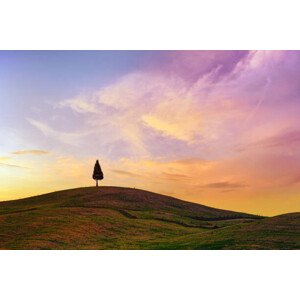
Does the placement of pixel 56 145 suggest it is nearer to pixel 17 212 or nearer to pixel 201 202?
pixel 17 212

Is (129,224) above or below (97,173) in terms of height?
below

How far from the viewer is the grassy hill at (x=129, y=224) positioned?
13.2m

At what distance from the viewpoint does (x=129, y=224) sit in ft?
44.8

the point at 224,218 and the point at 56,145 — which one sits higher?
the point at 56,145

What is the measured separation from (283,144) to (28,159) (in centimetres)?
580

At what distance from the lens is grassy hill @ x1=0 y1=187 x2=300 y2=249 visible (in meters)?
13.2

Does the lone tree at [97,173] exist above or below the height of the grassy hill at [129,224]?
above

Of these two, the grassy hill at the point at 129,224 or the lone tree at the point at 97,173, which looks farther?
the lone tree at the point at 97,173

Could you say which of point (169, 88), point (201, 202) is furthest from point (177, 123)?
point (201, 202)

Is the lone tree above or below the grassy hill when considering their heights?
above

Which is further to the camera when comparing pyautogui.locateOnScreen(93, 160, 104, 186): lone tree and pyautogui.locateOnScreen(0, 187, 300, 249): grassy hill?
pyautogui.locateOnScreen(93, 160, 104, 186): lone tree

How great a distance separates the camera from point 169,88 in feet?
44.2
